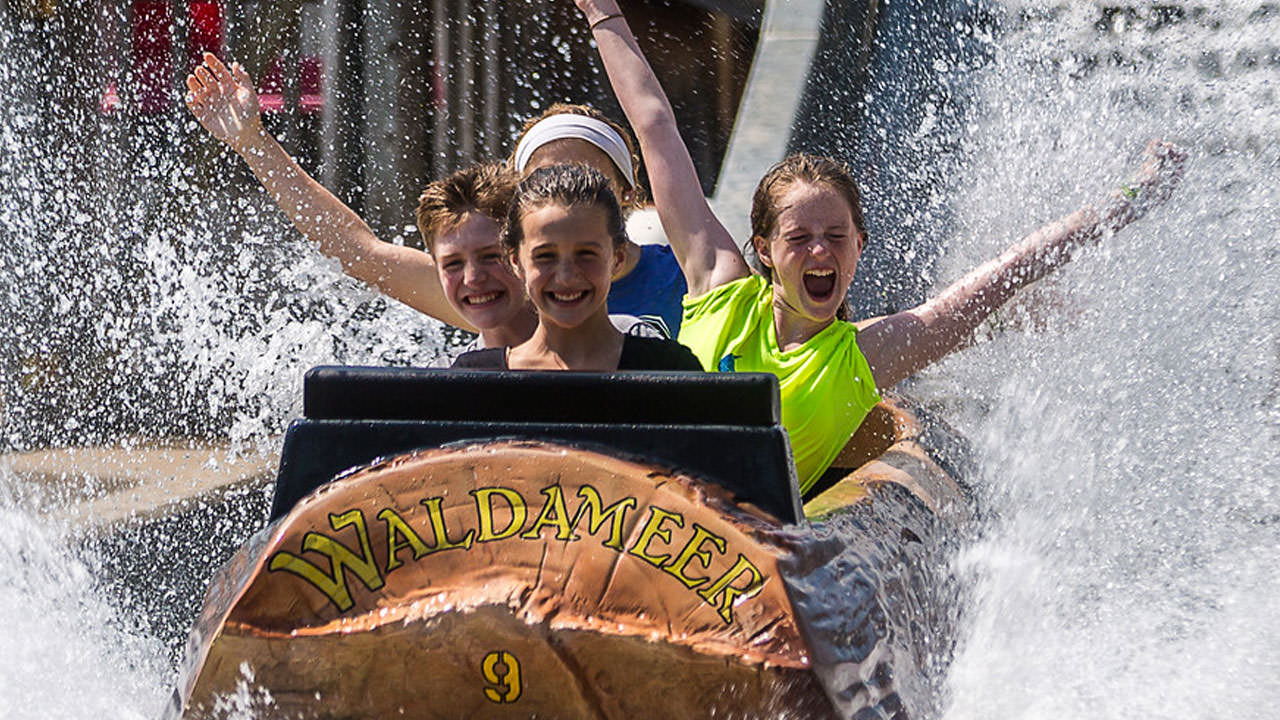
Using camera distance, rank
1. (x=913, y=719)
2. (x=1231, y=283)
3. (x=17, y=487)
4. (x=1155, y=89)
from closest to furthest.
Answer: (x=913, y=719)
(x=1231, y=283)
(x=17, y=487)
(x=1155, y=89)

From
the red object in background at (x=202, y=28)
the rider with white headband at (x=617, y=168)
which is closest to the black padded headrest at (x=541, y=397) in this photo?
the rider with white headband at (x=617, y=168)

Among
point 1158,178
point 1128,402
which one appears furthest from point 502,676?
point 1128,402

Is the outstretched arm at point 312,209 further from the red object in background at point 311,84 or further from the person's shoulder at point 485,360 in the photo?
the red object in background at point 311,84

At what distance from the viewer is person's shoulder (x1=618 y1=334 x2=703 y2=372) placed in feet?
7.27

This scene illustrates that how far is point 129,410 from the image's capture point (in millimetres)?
6242

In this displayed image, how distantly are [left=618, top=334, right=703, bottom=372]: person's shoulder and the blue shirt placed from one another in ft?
1.98

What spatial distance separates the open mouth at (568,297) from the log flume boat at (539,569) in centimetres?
26

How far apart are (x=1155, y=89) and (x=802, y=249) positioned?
3864 millimetres

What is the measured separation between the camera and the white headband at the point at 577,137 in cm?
274

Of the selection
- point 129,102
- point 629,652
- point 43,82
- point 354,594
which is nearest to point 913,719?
point 629,652

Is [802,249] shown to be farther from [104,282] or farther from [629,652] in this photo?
[104,282]

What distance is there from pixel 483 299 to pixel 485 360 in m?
0.35

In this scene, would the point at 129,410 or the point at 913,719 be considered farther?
the point at 129,410

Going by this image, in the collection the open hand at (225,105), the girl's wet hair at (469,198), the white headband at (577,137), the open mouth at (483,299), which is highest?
the open hand at (225,105)
